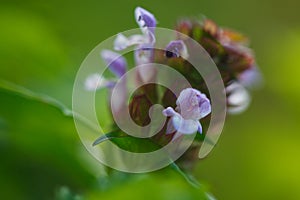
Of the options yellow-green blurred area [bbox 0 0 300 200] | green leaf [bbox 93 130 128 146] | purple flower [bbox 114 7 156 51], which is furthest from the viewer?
yellow-green blurred area [bbox 0 0 300 200]

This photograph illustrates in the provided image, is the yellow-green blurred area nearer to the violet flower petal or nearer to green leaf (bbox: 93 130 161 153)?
green leaf (bbox: 93 130 161 153)

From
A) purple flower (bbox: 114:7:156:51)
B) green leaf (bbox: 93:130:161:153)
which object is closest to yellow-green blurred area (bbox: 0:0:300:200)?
green leaf (bbox: 93:130:161:153)

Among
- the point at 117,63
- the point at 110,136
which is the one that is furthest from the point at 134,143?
the point at 117,63

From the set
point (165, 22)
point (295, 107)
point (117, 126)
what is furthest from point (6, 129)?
point (165, 22)

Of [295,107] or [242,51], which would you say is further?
[295,107]

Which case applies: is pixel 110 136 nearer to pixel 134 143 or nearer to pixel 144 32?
pixel 134 143

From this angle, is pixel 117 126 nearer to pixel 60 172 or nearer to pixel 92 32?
pixel 60 172
